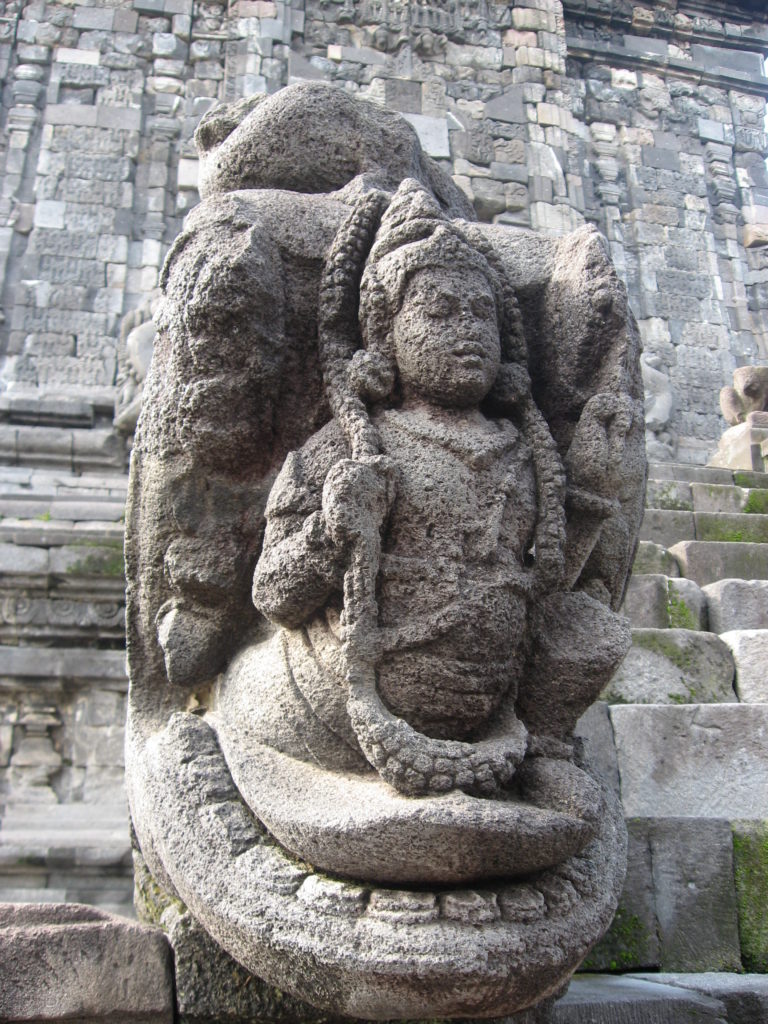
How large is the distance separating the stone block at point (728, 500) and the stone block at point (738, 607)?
1.65 metres

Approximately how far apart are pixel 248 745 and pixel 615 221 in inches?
423

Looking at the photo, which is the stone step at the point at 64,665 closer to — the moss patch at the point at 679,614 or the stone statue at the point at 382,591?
the stone statue at the point at 382,591

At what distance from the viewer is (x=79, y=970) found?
1840mm

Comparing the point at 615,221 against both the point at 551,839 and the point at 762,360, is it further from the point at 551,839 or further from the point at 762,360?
the point at 551,839

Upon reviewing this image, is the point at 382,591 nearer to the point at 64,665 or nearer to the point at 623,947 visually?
the point at 623,947

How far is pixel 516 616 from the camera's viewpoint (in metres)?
1.93

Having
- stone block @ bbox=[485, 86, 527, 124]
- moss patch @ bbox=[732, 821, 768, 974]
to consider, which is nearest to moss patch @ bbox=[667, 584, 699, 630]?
moss patch @ bbox=[732, 821, 768, 974]

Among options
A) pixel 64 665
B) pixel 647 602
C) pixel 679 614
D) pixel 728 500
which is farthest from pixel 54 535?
pixel 728 500

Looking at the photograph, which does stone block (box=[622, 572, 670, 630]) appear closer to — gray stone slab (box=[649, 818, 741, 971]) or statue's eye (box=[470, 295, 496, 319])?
gray stone slab (box=[649, 818, 741, 971])

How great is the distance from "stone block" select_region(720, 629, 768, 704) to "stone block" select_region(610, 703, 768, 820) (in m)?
0.40

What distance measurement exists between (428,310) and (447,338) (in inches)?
3.1

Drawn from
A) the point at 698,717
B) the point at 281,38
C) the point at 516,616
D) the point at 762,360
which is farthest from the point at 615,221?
the point at 516,616

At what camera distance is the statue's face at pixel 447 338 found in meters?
2.10

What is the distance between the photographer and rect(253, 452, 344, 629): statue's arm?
1.88 m
